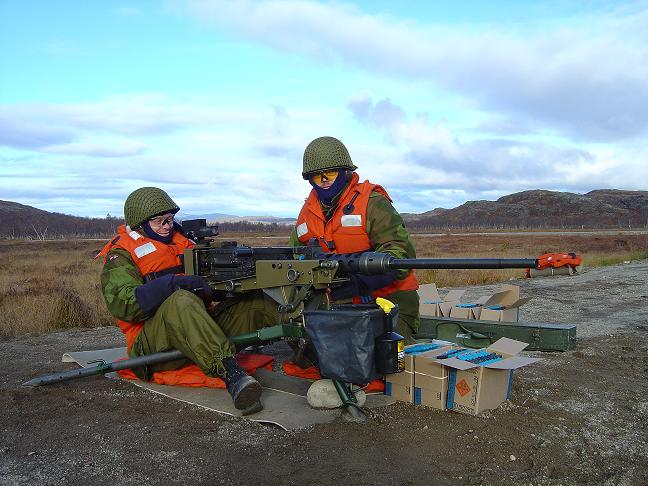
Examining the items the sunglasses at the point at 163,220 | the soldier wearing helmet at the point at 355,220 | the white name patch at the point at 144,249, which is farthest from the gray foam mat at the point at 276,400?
the sunglasses at the point at 163,220

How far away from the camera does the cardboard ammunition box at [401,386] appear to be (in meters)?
4.89

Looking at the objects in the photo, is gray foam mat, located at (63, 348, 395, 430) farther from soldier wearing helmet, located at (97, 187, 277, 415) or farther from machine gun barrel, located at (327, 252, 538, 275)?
machine gun barrel, located at (327, 252, 538, 275)

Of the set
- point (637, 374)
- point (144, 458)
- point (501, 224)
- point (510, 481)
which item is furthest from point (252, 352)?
point (501, 224)

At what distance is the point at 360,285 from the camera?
206 inches

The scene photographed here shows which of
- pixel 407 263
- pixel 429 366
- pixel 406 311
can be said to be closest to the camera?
pixel 407 263

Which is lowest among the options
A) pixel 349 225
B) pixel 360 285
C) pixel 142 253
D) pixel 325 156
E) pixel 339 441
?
pixel 339 441

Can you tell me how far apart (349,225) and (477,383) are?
1847 millimetres

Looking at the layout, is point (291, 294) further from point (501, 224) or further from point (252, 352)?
point (501, 224)

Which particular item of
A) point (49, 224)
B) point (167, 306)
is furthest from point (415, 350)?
point (49, 224)

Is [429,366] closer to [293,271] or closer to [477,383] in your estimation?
[477,383]

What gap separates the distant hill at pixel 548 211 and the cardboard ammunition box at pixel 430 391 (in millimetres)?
114750

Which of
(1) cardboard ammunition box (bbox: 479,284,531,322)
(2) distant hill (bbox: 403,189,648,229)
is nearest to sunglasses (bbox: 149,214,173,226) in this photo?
(1) cardboard ammunition box (bbox: 479,284,531,322)

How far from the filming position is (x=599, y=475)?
3709 mm

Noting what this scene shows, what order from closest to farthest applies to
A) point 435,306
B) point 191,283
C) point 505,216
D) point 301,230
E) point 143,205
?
point 191,283 → point 143,205 → point 301,230 → point 435,306 → point 505,216
